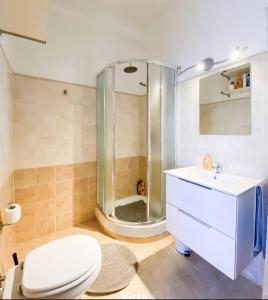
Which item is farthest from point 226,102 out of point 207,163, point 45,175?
point 45,175

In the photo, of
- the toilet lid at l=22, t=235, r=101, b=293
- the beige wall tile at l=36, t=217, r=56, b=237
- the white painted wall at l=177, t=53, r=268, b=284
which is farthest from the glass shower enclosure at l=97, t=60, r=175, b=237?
the toilet lid at l=22, t=235, r=101, b=293

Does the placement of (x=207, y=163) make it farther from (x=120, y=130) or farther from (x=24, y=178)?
(x=24, y=178)

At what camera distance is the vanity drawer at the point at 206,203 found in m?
0.98

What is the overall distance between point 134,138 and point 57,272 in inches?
71.7

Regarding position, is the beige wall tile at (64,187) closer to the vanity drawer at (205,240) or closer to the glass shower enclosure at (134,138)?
the glass shower enclosure at (134,138)

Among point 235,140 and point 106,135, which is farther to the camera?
point 106,135

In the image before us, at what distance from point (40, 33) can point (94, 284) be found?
1.44 metres

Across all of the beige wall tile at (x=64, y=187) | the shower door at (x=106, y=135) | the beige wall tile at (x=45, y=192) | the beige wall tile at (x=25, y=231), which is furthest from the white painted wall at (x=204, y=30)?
the beige wall tile at (x=25, y=231)

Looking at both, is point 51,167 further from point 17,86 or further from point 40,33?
point 40,33

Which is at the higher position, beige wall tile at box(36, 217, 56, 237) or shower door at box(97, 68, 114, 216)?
shower door at box(97, 68, 114, 216)

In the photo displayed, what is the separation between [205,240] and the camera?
112cm

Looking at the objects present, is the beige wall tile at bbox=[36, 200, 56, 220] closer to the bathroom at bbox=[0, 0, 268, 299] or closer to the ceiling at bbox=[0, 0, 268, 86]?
the bathroom at bbox=[0, 0, 268, 299]

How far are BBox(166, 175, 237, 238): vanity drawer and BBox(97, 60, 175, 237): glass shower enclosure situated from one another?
1.57ft

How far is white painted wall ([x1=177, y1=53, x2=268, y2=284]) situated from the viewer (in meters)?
1.20
